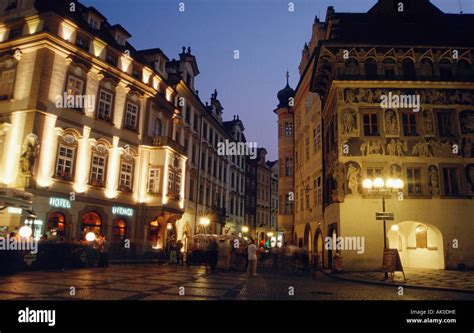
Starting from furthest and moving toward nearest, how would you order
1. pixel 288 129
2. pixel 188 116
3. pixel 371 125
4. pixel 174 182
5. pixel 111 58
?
pixel 188 116
pixel 288 129
pixel 174 182
pixel 111 58
pixel 371 125

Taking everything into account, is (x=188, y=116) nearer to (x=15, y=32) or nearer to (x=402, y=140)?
(x=15, y=32)

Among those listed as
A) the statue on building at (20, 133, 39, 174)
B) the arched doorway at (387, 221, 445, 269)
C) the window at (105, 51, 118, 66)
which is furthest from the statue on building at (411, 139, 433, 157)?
the statue on building at (20, 133, 39, 174)

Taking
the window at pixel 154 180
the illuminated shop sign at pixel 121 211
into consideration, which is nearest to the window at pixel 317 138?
the window at pixel 154 180

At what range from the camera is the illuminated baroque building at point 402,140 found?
21.1 meters

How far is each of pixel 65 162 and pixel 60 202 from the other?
2.57 metres

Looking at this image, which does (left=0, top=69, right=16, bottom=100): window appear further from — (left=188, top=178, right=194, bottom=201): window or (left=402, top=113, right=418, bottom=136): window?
(left=402, top=113, right=418, bottom=136): window

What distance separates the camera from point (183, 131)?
36781mm

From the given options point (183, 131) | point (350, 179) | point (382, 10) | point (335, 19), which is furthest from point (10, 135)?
point (382, 10)

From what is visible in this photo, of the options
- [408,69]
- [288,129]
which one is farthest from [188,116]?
[408,69]

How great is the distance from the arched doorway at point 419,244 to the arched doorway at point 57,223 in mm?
19604

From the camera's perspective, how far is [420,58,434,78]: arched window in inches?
898

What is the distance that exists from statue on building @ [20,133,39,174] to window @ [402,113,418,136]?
21.3 metres

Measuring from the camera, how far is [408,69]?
75.6 ft

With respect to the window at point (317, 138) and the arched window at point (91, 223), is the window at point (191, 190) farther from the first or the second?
the window at point (317, 138)
